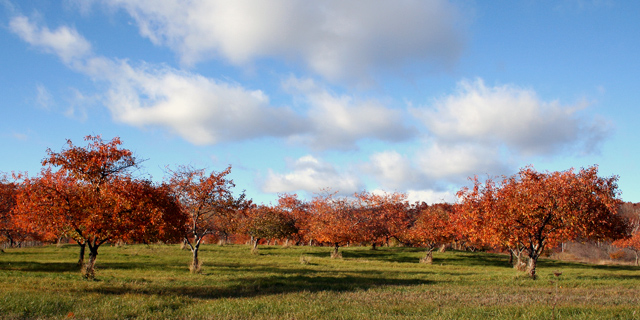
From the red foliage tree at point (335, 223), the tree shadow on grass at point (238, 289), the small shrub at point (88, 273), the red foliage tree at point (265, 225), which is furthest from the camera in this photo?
the red foliage tree at point (265, 225)

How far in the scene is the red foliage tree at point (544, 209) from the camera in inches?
1081

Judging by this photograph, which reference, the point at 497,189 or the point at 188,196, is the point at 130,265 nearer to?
the point at 188,196

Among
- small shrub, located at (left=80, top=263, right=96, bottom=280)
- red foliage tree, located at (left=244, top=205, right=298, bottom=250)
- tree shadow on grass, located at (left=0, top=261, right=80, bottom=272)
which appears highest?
red foliage tree, located at (left=244, top=205, right=298, bottom=250)

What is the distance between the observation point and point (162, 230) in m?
23.5

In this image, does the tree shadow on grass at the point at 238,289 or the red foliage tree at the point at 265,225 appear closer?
the tree shadow on grass at the point at 238,289

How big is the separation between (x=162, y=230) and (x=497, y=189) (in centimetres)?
2398

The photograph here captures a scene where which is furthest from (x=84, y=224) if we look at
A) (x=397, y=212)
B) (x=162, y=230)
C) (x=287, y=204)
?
(x=287, y=204)

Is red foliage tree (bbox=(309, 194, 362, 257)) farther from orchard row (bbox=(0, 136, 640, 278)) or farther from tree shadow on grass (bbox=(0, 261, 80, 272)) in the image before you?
tree shadow on grass (bbox=(0, 261, 80, 272))

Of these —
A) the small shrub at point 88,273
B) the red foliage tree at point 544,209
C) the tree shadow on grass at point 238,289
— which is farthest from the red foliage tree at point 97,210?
the red foliage tree at point 544,209

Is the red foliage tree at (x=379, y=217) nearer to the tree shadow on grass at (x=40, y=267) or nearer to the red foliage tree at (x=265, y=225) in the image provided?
the red foliage tree at (x=265, y=225)

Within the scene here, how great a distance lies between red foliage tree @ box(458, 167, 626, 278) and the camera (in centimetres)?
2745

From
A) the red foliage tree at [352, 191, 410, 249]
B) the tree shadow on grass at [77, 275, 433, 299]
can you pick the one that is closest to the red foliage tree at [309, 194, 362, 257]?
the red foliage tree at [352, 191, 410, 249]

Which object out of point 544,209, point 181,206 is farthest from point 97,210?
point 544,209

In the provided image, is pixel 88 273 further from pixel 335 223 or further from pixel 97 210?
pixel 335 223
